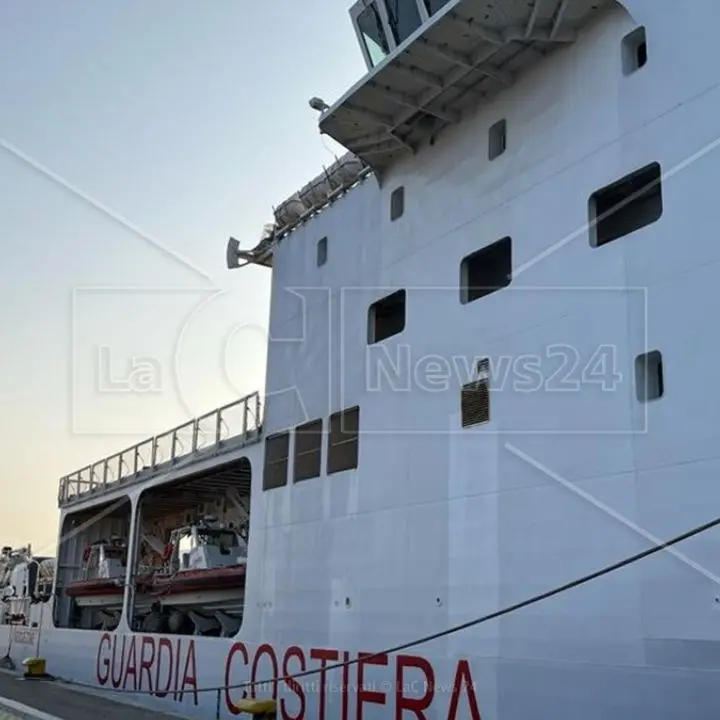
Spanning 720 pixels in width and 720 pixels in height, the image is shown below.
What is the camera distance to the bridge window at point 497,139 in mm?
9250

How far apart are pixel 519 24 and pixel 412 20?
1404 millimetres

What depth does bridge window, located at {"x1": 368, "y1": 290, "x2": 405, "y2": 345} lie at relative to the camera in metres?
10.9

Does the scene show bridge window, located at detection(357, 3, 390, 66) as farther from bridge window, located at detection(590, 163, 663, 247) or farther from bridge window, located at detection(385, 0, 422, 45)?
bridge window, located at detection(590, 163, 663, 247)

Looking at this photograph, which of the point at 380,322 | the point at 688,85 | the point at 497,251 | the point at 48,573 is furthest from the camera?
the point at 48,573

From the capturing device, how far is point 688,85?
23.5ft

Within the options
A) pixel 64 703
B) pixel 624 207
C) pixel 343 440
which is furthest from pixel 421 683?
pixel 64 703

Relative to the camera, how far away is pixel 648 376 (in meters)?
7.19

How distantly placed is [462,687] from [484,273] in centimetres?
422

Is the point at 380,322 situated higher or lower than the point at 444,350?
higher

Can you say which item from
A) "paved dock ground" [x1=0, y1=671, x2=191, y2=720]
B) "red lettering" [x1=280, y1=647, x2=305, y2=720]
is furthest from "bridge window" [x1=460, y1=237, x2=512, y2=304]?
"paved dock ground" [x1=0, y1=671, x2=191, y2=720]

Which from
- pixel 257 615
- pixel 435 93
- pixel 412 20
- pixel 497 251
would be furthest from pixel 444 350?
pixel 257 615

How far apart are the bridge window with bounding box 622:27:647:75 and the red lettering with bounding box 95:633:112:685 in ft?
47.9

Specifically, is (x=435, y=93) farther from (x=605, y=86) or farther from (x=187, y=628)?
(x=187, y=628)

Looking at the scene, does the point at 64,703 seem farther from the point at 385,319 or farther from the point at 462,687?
the point at 462,687
